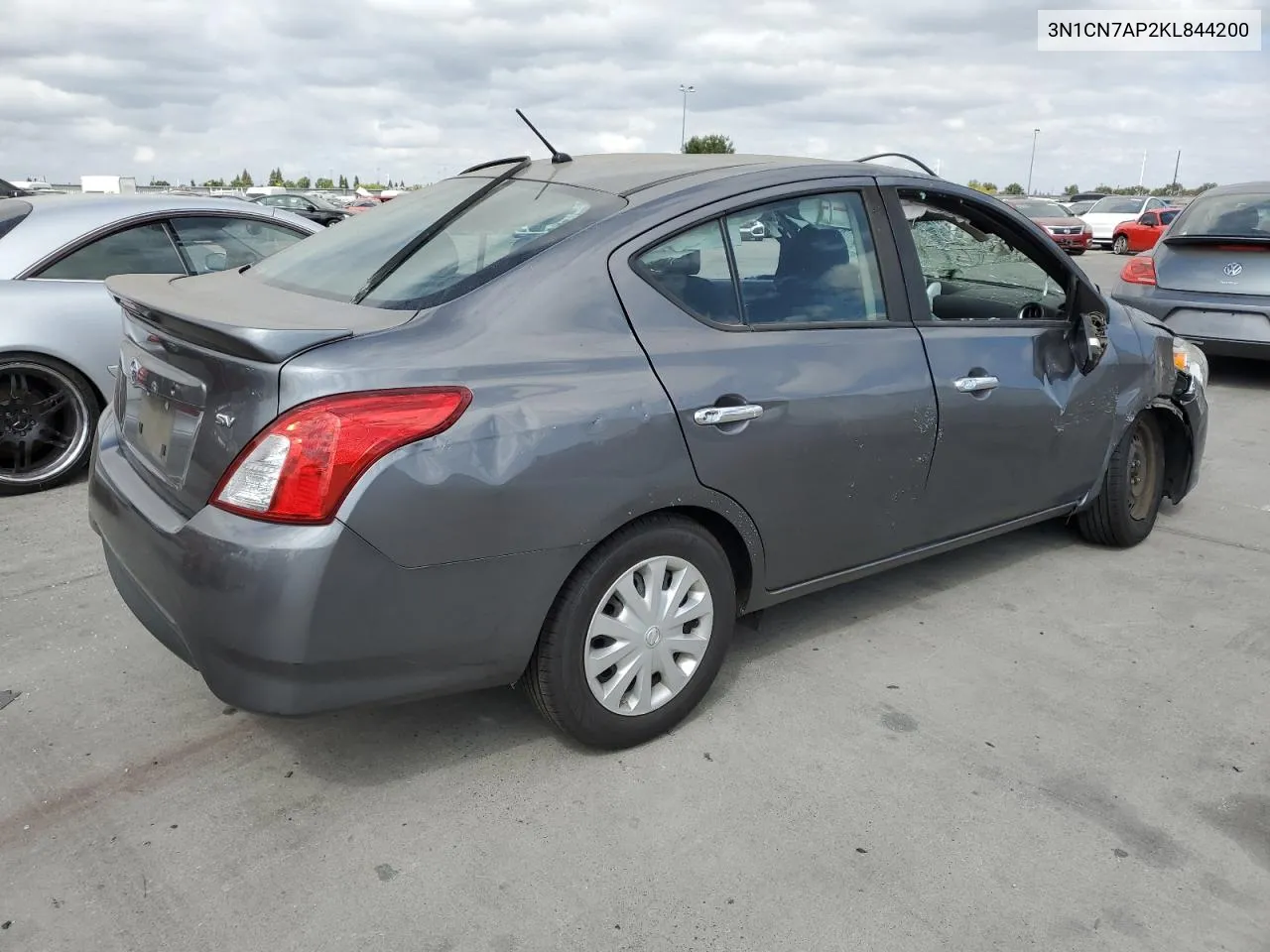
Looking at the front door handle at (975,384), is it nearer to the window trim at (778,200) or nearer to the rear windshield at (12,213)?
the window trim at (778,200)

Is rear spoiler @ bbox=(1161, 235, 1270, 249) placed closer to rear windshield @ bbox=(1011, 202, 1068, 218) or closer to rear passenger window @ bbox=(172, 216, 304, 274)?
rear passenger window @ bbox=(172, 216, 304, 274)

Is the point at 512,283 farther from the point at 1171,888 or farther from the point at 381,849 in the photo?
the point at 1171,888

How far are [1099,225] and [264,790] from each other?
31028 mm

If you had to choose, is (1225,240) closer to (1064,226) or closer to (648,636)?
(648,636)

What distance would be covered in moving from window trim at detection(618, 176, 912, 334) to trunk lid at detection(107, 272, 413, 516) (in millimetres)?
732

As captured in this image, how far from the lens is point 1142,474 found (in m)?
4.58

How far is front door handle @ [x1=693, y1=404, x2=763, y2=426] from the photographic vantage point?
9.09ft

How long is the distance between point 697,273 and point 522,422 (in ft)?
2.48

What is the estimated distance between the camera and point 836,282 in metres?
3.23

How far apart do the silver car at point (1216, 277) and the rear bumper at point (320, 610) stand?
7015 millimetres

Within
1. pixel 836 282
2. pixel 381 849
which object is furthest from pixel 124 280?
pixel 836 282

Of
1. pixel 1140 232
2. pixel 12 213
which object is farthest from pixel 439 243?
pixel 1140 232

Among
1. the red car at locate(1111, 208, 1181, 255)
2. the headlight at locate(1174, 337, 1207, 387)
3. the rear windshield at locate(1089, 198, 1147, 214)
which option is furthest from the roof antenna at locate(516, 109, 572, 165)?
the rear windshield at locate(1089, 198, 1147, 214)

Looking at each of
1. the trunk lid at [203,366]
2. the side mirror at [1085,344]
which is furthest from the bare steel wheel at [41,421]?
the side mirror at [1085,344]
